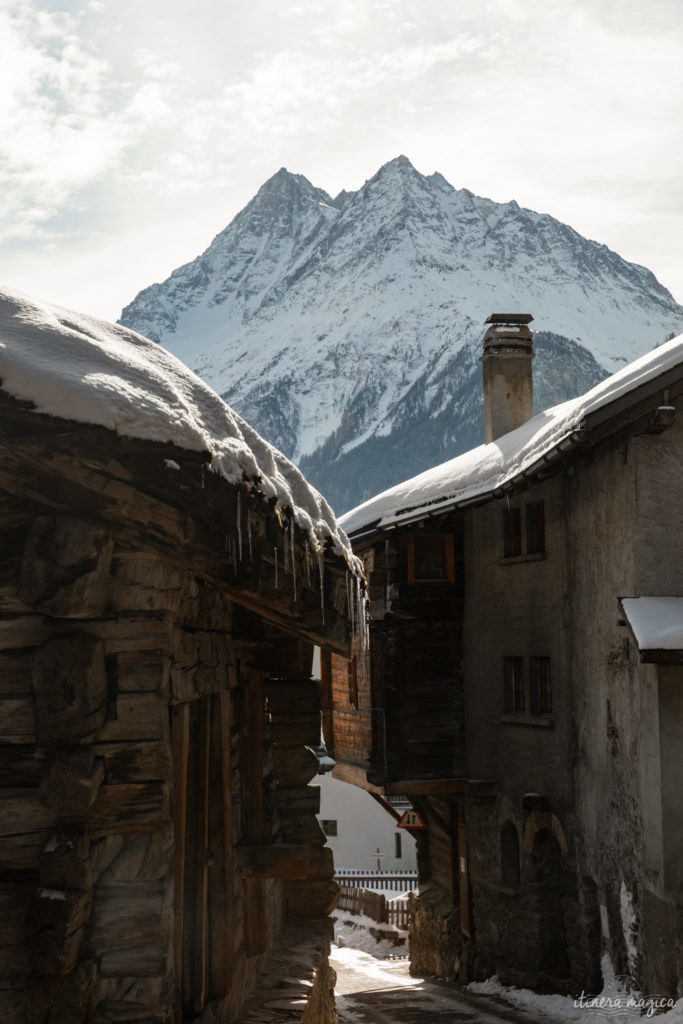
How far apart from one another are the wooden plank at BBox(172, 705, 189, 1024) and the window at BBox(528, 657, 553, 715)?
11246mm

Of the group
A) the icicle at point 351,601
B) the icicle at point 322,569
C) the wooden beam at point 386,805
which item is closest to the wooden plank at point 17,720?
the icicle at point 322,569

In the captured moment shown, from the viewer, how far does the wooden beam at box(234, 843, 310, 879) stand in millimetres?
8188

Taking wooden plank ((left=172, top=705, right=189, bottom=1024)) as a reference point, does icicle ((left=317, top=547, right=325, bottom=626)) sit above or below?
above

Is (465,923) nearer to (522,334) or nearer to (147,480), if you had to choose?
(522,334)

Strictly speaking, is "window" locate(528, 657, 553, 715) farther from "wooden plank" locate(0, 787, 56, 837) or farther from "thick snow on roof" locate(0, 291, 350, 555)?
"wooden plank" locate(0, 787, 56, 837)

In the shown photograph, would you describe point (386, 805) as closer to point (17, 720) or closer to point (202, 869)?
point (202, 869)

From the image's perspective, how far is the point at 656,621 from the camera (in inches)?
474

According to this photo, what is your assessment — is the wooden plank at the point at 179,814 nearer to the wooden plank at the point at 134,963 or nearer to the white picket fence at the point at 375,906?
the wooden plank at the point at 134,963

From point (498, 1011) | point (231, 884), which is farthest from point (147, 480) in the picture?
point (498, 1011)

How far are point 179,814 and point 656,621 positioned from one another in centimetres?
736

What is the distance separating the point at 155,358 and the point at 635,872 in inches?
383

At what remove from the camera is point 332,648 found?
777 cm

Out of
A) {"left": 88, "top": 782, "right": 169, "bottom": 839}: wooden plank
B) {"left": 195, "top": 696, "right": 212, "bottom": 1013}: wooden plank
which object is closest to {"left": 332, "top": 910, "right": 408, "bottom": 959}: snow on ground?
{"left": 195, "top": 696, "right": 212, "bottom": 1013}: wooden plank

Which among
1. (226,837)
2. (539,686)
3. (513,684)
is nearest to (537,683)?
(539,686)
